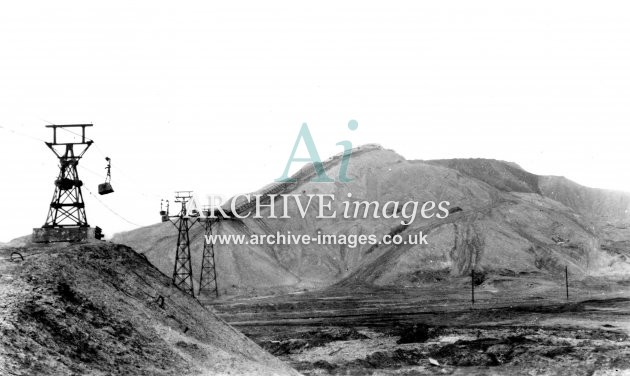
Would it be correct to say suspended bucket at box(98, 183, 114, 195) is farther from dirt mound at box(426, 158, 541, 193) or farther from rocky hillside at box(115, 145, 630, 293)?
dirt mound at box(426, 158, 541, 193)

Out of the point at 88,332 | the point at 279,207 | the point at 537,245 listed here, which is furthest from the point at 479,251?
the point at 88,332

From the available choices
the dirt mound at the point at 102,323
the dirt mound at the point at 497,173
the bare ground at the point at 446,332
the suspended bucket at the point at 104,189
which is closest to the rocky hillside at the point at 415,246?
the bare ground at the point at 446,332

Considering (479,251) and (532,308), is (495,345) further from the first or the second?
(479,251)

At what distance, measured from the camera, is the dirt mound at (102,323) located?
13.8m

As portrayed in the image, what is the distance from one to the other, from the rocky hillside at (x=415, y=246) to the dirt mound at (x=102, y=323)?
46.2 meters

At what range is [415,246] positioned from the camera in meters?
73.4

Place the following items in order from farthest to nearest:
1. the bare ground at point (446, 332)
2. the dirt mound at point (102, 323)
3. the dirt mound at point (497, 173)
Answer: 1. the dirt mound at point (497, 173)
2. the bare ground at point (446, 332)
3. the dirt mound at point (102, 323)

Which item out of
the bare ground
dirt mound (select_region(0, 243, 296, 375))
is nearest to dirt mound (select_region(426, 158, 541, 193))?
the bare ground

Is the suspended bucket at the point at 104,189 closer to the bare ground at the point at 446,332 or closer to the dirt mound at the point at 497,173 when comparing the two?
the bare ground at the point at 446,332

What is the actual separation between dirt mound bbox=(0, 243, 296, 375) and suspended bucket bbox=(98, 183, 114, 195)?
4906 mm

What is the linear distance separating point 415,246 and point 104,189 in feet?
171

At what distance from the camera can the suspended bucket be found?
84.2ft

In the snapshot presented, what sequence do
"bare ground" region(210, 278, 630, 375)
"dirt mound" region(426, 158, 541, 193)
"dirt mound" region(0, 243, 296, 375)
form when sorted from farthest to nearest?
"dirt mound" region(426, 158, 541, 193) → "bare ground" region(210, 278, 630, 375) → "dirt mound" region(0, 243, 296, 375)

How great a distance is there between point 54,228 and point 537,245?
63704 mm
